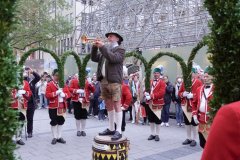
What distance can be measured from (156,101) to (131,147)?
1.60 metres

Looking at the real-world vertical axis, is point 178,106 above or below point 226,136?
below

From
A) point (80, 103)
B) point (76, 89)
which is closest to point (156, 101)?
point (80, 103)

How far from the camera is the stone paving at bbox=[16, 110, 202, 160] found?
7375mm

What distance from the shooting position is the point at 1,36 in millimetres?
2477

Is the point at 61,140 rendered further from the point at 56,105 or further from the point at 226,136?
the point at 226,136

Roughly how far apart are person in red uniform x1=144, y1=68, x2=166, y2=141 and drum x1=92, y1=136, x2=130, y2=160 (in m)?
4.09

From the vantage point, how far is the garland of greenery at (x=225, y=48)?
304 centimetres

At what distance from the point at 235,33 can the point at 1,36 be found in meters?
2.09

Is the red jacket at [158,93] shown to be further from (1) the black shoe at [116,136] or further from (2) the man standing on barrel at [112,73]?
(1) the black shoe at [116,136]

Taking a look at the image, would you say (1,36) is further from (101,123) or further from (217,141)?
(101,123)

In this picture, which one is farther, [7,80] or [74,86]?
[74,86]

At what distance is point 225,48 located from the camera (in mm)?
3137

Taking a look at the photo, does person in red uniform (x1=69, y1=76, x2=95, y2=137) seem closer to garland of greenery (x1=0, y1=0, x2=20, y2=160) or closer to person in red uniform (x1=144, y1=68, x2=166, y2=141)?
person in red uniform (x1=144, y1=68, x2=166, y2=141)

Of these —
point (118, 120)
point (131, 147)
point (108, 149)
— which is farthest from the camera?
point (131, 147)
